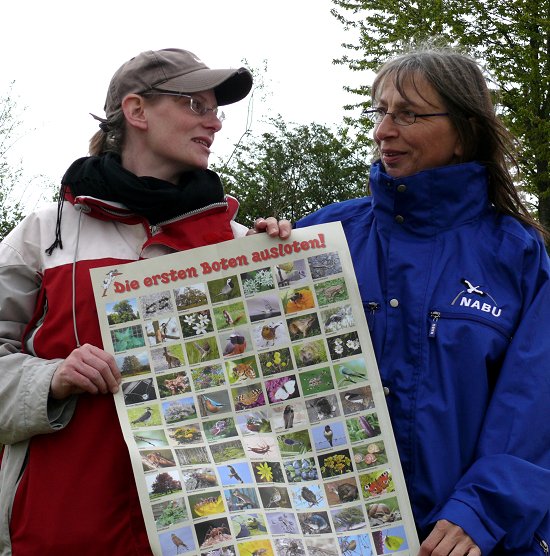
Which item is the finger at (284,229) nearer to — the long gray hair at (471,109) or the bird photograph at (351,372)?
the bird photograph at (351,372)

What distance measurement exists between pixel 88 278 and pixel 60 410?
42 centimetres

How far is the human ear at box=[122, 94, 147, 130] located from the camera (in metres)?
2.89

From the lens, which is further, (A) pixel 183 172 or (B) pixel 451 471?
(A) pixel 183 172

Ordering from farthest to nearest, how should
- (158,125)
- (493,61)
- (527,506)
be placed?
(493,61) → (158,125) → (527,506)

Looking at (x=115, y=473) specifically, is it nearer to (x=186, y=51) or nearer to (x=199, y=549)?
(x=199, y=549)

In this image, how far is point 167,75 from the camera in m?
2.87

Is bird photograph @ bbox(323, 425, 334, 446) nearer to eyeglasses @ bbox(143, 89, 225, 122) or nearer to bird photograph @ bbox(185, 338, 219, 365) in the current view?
bird photograph @ bbox(185, 338, 219, 365)

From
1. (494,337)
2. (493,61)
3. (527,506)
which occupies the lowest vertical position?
(527,506)

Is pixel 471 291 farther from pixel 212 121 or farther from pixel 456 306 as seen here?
pixel 212 121

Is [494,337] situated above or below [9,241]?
below

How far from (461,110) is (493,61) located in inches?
565

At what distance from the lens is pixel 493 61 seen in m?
16.2

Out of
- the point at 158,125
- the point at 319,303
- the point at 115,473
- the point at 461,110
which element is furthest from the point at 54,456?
the point at 461,110

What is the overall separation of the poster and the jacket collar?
0.76 ft
